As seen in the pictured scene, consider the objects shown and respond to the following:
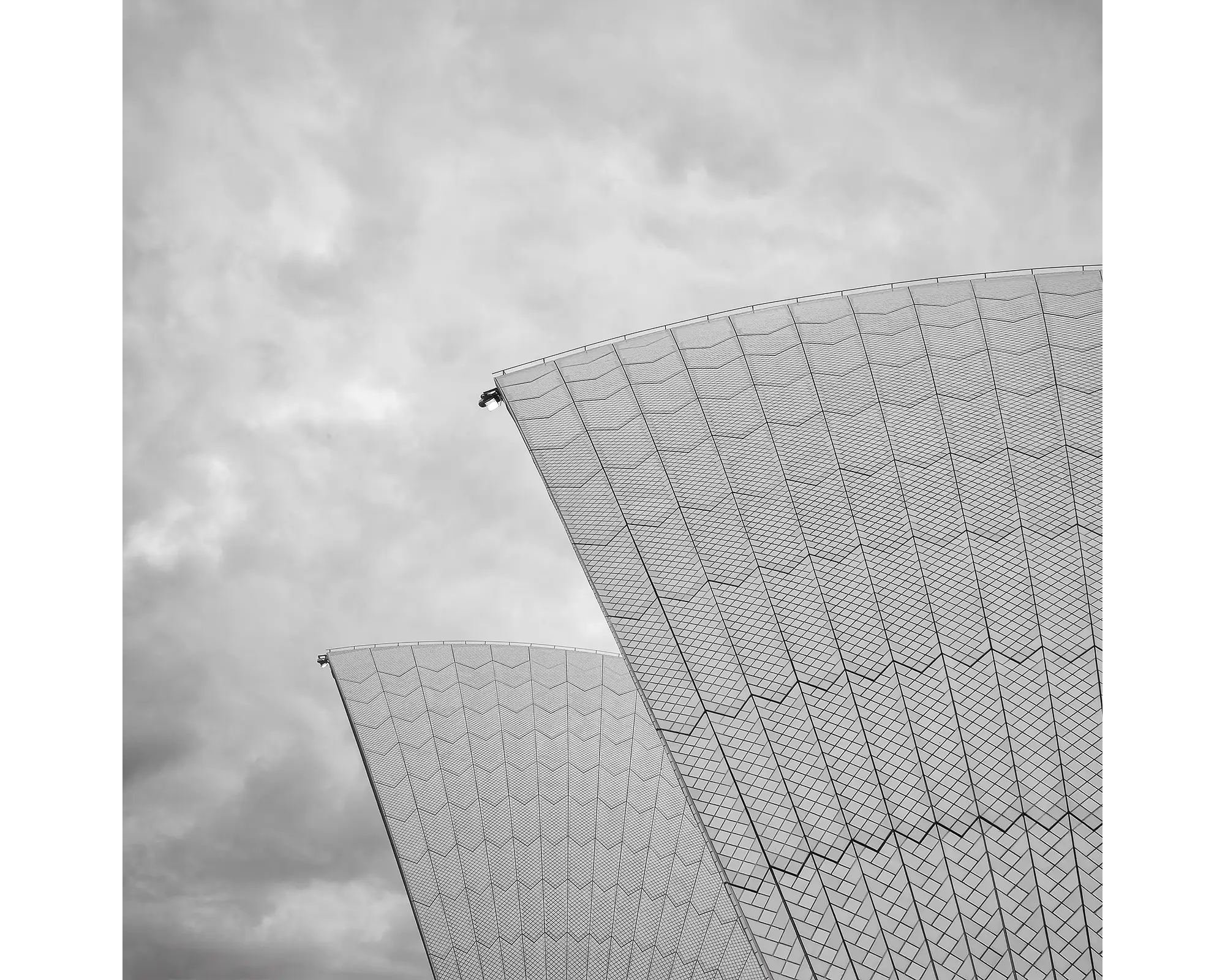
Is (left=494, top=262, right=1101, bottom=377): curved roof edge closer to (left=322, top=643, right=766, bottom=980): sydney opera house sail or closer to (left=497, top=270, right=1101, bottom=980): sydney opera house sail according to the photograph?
(left=497, top=270, right=1101, bottom=980): sydney opera house sail

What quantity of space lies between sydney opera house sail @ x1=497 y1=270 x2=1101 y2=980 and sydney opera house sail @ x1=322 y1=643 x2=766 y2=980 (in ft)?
56.5

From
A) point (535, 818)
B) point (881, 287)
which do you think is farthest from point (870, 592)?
point (535, 818)

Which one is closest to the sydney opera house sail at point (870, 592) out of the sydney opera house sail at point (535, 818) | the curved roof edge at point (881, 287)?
the curved roof edge at point (881, 287)

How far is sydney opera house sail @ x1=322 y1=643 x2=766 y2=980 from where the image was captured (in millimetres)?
33656

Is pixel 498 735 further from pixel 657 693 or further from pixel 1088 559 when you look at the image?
pixel 1088 559

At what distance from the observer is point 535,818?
36500mm

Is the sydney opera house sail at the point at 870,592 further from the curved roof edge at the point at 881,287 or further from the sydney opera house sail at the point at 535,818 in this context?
the sydney opera house sail at the point at 535,818

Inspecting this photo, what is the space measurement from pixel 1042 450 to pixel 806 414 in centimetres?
570

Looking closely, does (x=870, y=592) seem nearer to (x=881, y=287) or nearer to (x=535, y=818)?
(x=881, y=287)

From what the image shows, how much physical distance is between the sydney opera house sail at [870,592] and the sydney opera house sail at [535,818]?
17.2 meters

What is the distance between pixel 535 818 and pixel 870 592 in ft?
71.9

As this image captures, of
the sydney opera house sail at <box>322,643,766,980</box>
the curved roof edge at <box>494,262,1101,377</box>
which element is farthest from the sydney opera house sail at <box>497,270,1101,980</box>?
the sydney opera house sail at <box>322,643,766,980</box>

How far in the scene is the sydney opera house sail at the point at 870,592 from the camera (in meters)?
14.5
